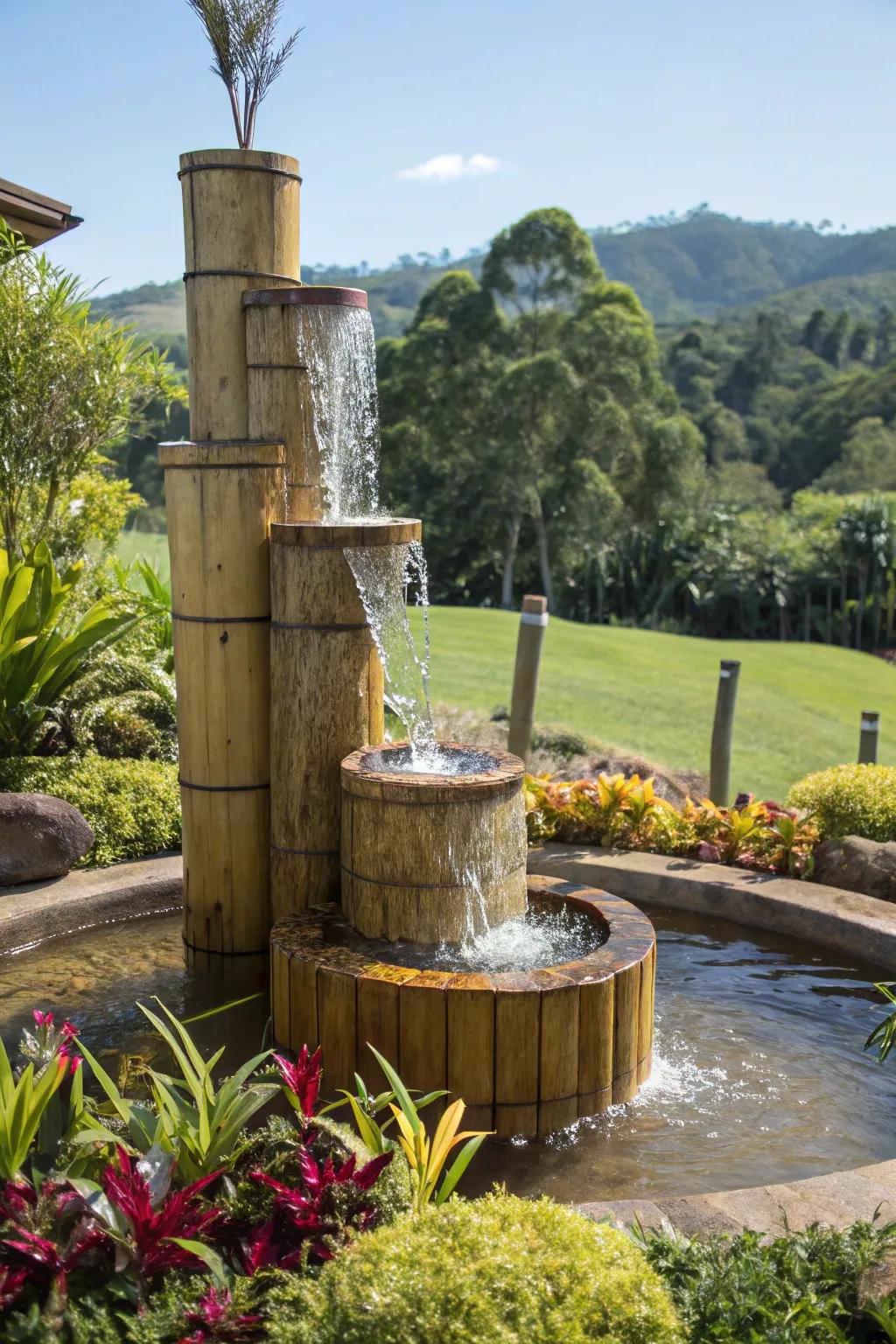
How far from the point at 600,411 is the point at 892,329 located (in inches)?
1677

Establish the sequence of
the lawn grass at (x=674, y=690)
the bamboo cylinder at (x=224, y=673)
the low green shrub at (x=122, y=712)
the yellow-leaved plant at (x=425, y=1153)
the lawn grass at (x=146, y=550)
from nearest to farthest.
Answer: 1. the yellow-leaved plant at (x=425, y=1153)
2. the bamboo cylinder at (x=224, y=673)
3. the low green shrub at (x=122, y=712)
4. the lawn grass at (x=146, y=550)
5. the lawn grass at (x=674, y=690)

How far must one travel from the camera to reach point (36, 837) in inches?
201

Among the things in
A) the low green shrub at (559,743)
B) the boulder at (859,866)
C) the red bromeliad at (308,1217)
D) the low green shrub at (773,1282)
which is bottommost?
the low green shrub at (559,743)

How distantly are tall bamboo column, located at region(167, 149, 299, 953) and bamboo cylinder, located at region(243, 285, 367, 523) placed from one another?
46 mm

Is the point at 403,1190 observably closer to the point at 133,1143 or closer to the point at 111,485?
the point at 133,1143

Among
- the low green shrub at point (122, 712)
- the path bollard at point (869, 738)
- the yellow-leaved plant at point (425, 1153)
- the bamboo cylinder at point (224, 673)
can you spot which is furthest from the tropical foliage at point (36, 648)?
the path bollard at point (869, 738)

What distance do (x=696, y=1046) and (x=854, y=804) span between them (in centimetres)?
206

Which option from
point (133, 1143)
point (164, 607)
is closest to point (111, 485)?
point (164, 607)

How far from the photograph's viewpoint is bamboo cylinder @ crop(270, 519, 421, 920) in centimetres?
390

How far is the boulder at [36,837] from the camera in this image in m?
5.06

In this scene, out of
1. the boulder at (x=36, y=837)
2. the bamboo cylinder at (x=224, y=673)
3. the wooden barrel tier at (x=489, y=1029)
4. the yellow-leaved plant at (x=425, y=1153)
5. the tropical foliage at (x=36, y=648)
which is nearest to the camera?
the yellow-leaved plant at (x=425, y=1153)

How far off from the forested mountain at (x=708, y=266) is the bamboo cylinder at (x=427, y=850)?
4084 inches

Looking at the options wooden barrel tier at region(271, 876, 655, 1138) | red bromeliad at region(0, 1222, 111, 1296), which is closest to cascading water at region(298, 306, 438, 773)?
wooden barrel tier at region(271, 876, 655, 1138)

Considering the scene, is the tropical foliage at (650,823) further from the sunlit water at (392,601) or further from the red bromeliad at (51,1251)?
the red bromeliad at (51,1251)
